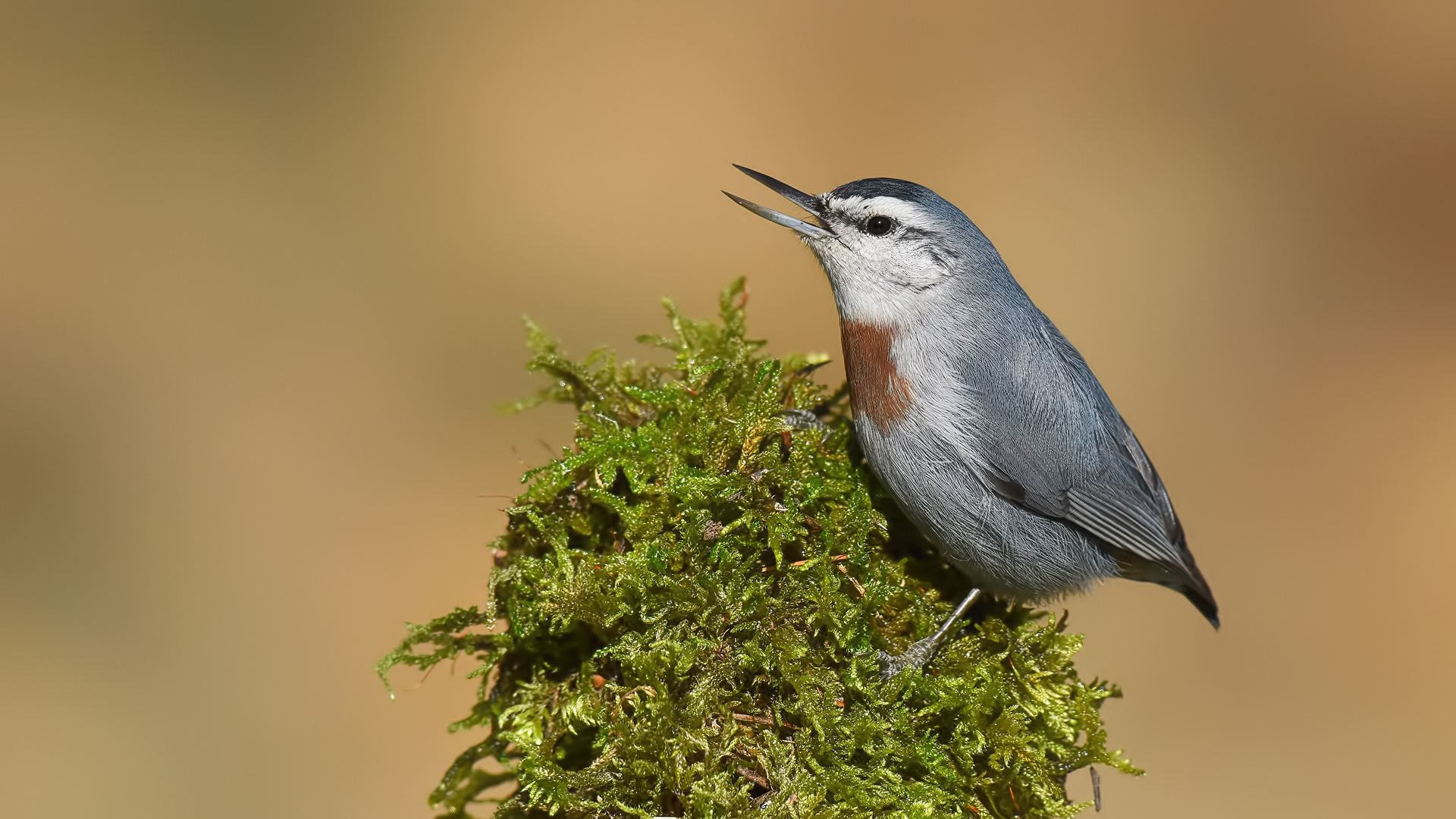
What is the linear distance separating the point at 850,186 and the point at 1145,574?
1.42 m

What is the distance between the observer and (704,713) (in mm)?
1905

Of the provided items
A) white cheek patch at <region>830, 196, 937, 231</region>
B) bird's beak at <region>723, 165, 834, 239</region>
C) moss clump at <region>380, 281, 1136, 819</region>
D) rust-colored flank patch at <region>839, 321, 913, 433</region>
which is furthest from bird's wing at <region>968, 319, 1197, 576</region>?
bird's beak at <region>723, 165, 834, 239</region>

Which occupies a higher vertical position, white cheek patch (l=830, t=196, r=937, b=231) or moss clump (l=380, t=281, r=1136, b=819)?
white cheek patch (l=830, t=196, r=937, b=231)

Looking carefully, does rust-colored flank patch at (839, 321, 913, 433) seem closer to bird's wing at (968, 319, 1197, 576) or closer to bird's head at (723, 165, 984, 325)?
bird's head at (723, 165, 984, 325)

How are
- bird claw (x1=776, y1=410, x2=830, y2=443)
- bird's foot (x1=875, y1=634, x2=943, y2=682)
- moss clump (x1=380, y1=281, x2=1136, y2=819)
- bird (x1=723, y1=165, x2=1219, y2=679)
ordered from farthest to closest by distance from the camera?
bird claw (x1=776, y1=410, x2=830, y2=443)
bird (x1=723, y1=165, x2=1219, y2=679)
bird's foot (x1=875, y1=634, x2=943, y2=682)
moss clump (x1=380, y1=281, x2=1136, y2=819)

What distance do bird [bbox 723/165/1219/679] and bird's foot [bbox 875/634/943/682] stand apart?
0.22 m

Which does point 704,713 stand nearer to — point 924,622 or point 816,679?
point 816,679

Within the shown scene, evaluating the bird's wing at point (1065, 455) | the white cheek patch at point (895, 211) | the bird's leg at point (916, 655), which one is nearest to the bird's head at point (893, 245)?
the white cheek patch at point (895, 211)

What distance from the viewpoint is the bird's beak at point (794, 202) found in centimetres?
259

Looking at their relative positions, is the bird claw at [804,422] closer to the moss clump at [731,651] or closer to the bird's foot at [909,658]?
the moss clump at [731,651]

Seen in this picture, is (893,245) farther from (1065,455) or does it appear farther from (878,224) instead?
(1065,455)

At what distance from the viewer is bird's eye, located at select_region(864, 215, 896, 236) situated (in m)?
2.51

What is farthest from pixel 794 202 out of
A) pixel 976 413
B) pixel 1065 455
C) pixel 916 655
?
pixel 916 655

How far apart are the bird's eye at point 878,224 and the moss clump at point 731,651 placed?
1.64ft
